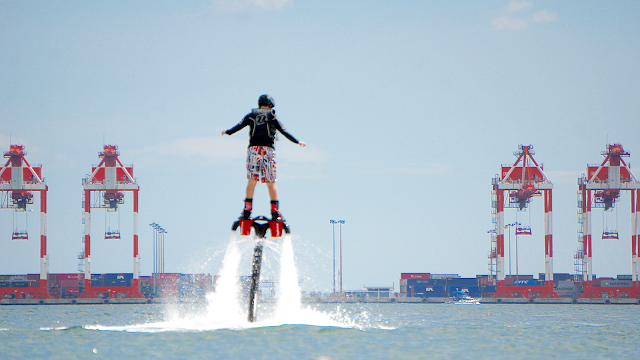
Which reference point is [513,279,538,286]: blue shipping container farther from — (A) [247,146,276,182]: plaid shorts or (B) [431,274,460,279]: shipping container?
(A) [247,146,276,182]: plaid shorts

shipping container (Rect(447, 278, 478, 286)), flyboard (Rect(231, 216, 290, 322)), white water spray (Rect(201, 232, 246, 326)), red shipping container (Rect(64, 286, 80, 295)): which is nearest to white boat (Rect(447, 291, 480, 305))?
shipping container (Rect(447, 278, 478, 286))

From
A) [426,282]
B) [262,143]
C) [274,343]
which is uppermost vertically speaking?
[262,143]

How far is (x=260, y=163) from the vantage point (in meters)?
16.4

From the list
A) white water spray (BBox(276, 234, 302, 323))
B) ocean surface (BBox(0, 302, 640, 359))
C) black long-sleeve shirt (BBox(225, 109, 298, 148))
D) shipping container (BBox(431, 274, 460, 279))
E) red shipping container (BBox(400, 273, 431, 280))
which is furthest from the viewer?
shipping container (BBox(431, 274, 460, 279))

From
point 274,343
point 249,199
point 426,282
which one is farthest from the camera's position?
point 426,282

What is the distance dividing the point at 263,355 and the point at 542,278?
131 metres

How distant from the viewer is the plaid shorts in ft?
53.8

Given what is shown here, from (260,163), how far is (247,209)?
114cm

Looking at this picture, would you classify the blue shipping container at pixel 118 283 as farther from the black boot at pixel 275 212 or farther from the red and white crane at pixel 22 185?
the black boot at pixel 275 212

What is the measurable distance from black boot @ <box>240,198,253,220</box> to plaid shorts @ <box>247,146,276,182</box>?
0.59m

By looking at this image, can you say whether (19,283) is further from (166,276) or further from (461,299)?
(461,299)

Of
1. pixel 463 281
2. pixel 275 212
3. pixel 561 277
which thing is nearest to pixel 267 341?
pixel 275 212

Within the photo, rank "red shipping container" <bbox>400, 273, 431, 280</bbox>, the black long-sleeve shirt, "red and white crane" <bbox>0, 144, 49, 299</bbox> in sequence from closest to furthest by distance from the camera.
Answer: the black long-sleeve shirt < "red and white crane" <bbox>0, 144, 49, 299</bbox> < "red shipping container" <bbox>400, 273, 431, 280</bbox>

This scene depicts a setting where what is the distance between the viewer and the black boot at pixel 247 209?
55.1ft
